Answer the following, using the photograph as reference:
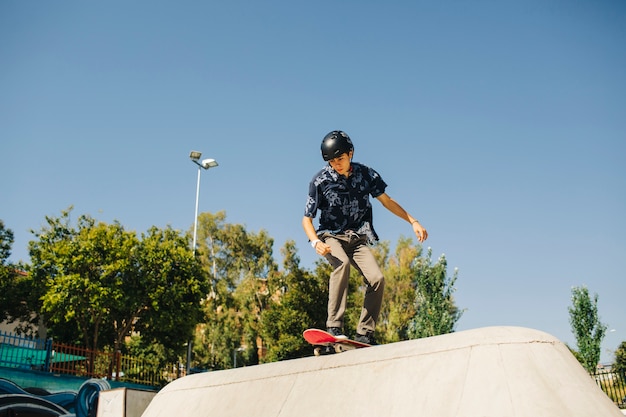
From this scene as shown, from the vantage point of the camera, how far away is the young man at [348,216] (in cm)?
495

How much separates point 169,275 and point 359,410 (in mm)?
26480

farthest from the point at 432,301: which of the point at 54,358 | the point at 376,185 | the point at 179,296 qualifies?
the point at 376,185

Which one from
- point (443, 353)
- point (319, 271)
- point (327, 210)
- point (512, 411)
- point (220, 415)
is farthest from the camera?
point (319, 271)

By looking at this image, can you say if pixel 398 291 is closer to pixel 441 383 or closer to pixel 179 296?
pixel 179 296

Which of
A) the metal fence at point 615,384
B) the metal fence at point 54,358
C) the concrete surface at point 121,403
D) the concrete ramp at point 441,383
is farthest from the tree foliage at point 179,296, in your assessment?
the concrete ramp at point 441,383

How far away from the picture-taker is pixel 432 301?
32.8 meters

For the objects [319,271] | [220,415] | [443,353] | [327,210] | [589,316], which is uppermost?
[319,271]

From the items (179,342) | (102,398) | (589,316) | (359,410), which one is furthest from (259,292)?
(359,410)

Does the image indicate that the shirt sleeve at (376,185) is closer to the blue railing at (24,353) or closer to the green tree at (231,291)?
the blue railing at (24,353)

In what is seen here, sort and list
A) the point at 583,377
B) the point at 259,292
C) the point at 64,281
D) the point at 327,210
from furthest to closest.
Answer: the point at 259,292 → the point at 64,281 → the point at 327,210 → the point at 583,377

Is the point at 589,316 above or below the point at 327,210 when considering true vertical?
above

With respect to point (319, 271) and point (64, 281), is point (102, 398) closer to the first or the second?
point (64, 281)

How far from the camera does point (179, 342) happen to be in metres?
28.1

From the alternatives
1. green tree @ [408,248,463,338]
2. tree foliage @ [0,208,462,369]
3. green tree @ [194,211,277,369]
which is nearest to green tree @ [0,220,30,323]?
tree foliage @ [0,208,462,369]
